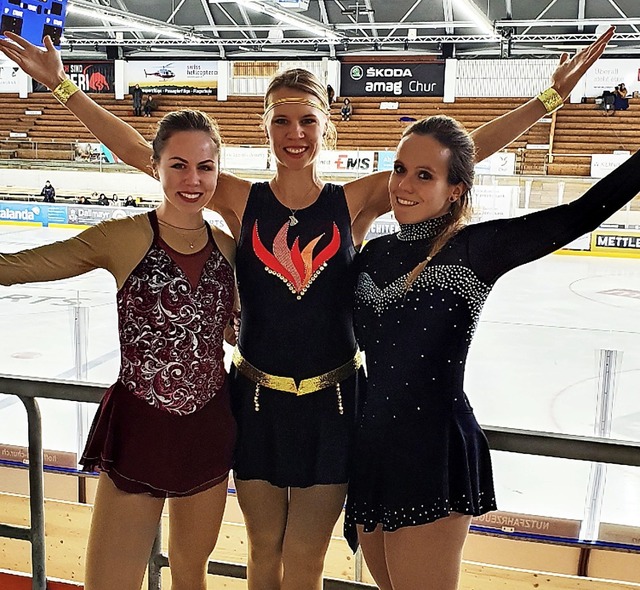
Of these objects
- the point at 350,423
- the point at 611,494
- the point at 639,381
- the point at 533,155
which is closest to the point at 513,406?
the point at 639,381

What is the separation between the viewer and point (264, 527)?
165 centimetres

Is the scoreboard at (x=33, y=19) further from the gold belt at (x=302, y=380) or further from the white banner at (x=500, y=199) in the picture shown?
the white banner at (x=500, y=199)

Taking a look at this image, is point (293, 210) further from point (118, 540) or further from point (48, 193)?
point (48, 193)

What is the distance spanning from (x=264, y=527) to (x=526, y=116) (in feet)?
3.61

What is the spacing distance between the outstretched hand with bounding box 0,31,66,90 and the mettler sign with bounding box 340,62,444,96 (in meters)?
16.8

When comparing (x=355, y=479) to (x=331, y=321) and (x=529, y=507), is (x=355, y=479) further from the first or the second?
(x=529, y=507)

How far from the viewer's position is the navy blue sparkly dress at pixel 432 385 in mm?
1441

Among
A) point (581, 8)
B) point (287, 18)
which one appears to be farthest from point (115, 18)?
point (581, 8)

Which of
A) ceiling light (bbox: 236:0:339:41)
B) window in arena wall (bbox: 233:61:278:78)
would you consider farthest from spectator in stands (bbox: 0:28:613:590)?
window in arena wall (bbox: 233:61:278:78)

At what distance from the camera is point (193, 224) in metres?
1.65

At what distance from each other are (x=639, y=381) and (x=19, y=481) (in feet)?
13.0

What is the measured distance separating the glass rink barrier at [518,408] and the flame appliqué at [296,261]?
418mm

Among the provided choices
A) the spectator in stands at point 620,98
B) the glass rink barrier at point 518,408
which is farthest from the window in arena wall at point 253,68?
the glass rink barrier at point 518,408

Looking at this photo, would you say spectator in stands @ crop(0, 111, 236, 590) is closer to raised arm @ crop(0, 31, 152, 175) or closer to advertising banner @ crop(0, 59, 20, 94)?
raised arm @ crop(0, 31, 152, 175)
